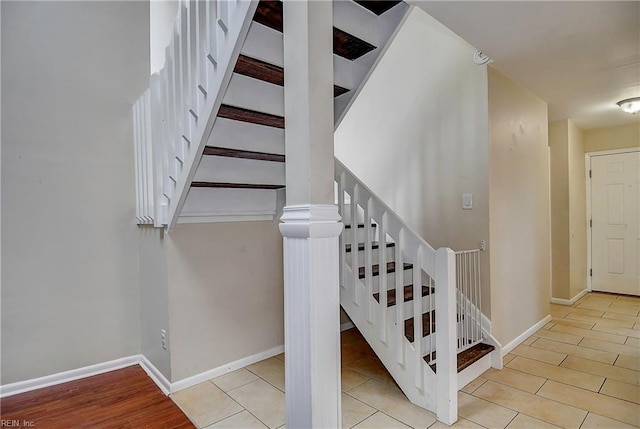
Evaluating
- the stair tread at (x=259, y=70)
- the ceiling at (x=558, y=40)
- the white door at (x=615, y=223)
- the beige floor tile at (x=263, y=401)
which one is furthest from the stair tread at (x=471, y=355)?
the white door at (x=615, y=223)

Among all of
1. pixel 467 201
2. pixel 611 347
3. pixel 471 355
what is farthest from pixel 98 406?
pixel 611 347

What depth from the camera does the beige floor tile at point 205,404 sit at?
85.6 inches

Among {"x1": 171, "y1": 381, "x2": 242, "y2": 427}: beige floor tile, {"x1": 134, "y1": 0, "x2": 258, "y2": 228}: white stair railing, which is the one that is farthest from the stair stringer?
{"x1": 134, "y1": 0, "x2": 258, "y2": 228}: white stair railing

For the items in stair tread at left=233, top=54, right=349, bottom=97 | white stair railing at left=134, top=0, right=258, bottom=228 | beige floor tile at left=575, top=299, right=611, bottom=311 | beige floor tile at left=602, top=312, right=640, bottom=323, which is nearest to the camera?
white stair railing at left=134, top=0, right=258, bottom=228

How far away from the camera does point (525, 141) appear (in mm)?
3322

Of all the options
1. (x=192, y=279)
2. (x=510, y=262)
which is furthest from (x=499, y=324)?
(x=192, y=279)

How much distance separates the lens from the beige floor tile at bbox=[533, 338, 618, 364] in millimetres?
2918

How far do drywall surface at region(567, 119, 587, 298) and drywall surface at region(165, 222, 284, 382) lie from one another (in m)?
3.96

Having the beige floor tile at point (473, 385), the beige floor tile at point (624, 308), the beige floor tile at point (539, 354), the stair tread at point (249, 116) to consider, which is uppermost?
the stair tread at point (249, 116)

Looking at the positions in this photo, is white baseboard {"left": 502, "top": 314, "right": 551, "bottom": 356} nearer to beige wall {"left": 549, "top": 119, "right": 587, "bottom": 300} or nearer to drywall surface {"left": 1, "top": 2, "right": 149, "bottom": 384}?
beige wall {"left": 549, "top": 119, "right": 587, "bottom": 300}

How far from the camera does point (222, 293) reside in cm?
280

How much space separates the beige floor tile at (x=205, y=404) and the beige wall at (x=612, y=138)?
5.66 m

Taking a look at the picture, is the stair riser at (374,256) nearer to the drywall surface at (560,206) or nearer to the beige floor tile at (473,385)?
the beige floor tile at (473,385)

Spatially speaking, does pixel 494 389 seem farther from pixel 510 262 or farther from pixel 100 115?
pixel 100 115
